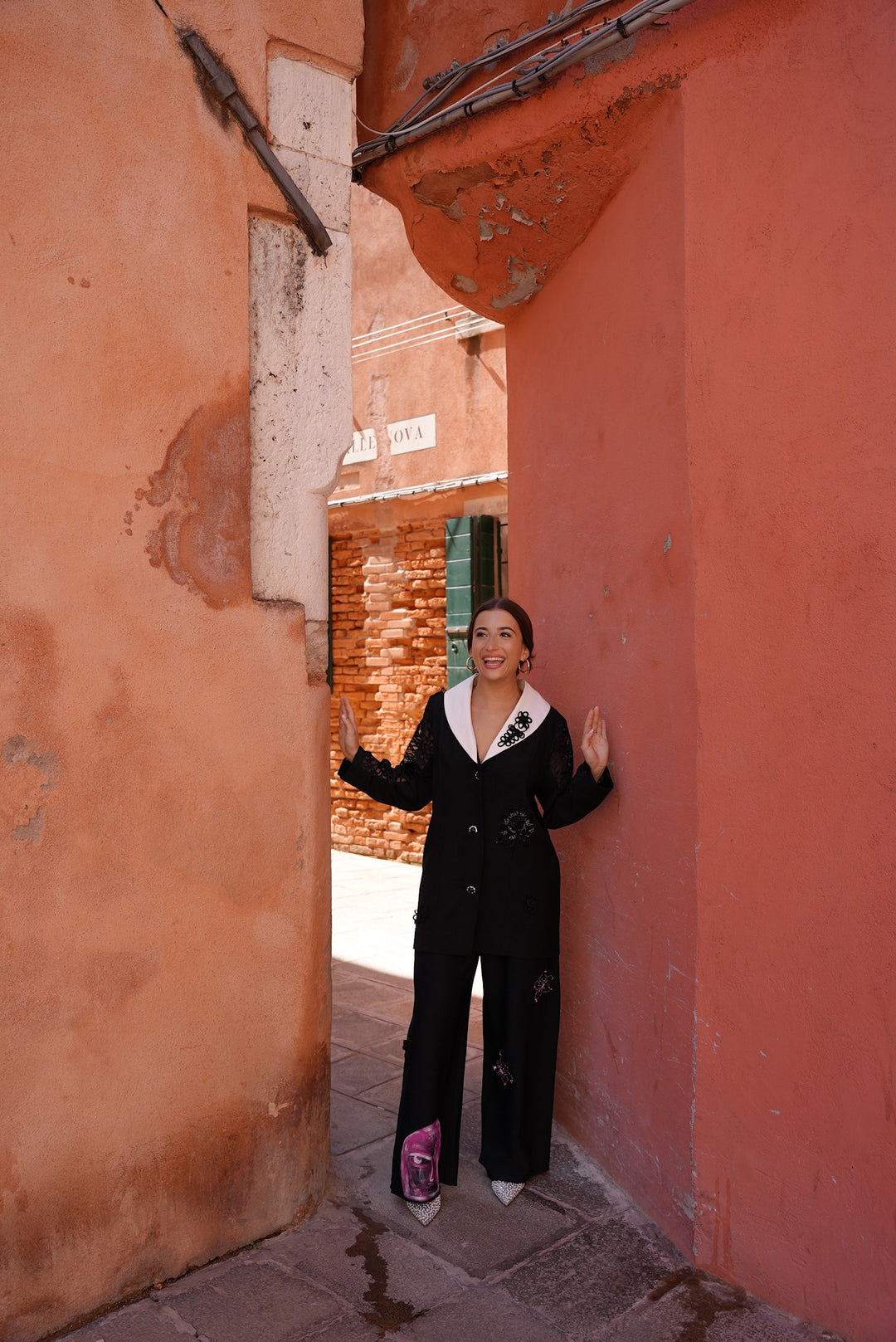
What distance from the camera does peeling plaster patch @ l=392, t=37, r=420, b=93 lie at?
3.43 m

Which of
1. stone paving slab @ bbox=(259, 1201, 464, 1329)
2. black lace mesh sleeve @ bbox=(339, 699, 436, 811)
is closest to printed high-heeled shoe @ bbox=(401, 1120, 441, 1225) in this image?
stone paving slab @ bbox=(259, 1201, 464, 1329)

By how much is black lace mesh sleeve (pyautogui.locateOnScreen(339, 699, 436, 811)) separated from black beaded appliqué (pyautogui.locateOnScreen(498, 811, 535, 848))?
270 mm

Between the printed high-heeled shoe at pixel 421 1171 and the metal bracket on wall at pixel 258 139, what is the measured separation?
267cm

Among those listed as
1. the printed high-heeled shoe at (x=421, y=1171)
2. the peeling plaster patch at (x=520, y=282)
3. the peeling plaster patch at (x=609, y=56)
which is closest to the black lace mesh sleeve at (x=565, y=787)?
the printed high-heeled shoe at (x=421, y=1171)

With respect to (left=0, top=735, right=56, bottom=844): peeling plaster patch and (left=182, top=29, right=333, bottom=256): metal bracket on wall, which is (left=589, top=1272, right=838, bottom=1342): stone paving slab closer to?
(left=0, top=735, right=56, bottom=844): peeling plaster patch

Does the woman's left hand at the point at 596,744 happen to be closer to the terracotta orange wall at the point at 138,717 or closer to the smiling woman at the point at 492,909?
the smiling woman at the point at 492,909

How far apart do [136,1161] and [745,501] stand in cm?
232

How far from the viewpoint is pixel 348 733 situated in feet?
10.8

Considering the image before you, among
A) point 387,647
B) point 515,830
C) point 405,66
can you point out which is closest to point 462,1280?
point 515,830

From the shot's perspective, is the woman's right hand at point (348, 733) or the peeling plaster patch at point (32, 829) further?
the woman's right hand at point (348, 733)

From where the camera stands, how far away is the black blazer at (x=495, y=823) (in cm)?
309

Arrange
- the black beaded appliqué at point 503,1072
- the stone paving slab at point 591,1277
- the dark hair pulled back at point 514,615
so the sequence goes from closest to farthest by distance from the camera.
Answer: the stone paving slab at point 591,1277 → the black beaded appliqué at point 503,1072 → the dark hair pulled back at point 514,615

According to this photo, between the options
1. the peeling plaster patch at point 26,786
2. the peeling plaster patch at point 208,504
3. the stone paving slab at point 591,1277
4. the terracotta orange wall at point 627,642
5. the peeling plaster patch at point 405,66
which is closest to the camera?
the peeling plaster patch at point 26,786

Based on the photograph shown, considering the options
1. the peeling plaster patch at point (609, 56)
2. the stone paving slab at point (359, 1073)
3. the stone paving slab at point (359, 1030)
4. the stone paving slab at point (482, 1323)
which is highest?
the peeling plaster patch at point (609, 56)
